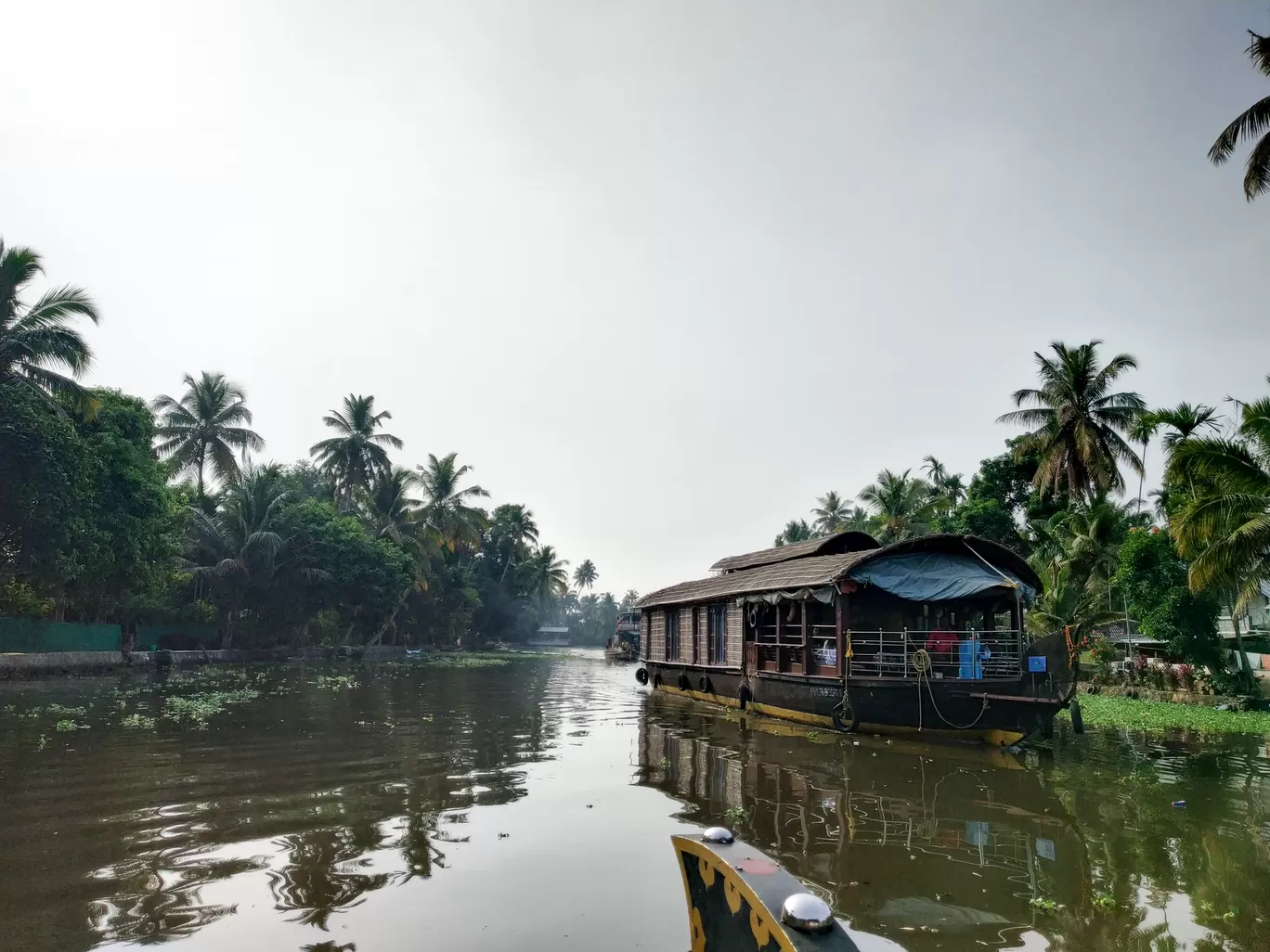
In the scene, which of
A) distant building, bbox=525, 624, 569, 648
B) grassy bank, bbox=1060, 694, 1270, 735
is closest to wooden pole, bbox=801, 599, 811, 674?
grassy bank, bbox=1060, 694, 1270, 735

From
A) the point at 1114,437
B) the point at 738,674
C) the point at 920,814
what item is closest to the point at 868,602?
the point at 738,674

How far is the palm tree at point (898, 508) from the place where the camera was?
127 ft

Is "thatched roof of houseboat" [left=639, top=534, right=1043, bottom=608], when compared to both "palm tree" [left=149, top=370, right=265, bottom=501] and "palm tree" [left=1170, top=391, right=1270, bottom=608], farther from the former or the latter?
"palm tree" [left=149, top=370, right=265, bottom=501]

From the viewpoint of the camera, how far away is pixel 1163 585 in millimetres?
21641

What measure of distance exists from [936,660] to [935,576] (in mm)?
1571

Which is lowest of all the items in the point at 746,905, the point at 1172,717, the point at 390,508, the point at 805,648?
the point at 1172,717

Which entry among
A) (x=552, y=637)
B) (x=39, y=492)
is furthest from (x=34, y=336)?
(x=552, y=637)

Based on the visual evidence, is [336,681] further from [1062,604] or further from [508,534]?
[508,534]

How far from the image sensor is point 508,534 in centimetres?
6875

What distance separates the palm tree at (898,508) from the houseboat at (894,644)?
20.5 metres

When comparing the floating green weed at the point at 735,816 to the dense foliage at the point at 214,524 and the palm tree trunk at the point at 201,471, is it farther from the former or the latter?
the palm tree trunk at the point at 201,471

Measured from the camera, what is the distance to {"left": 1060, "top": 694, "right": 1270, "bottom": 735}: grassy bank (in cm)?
1608

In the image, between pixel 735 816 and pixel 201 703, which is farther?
pixel 201 703


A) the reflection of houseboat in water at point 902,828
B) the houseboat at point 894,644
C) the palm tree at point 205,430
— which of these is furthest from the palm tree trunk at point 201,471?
the reflection of houseboat in water at point 902,828
